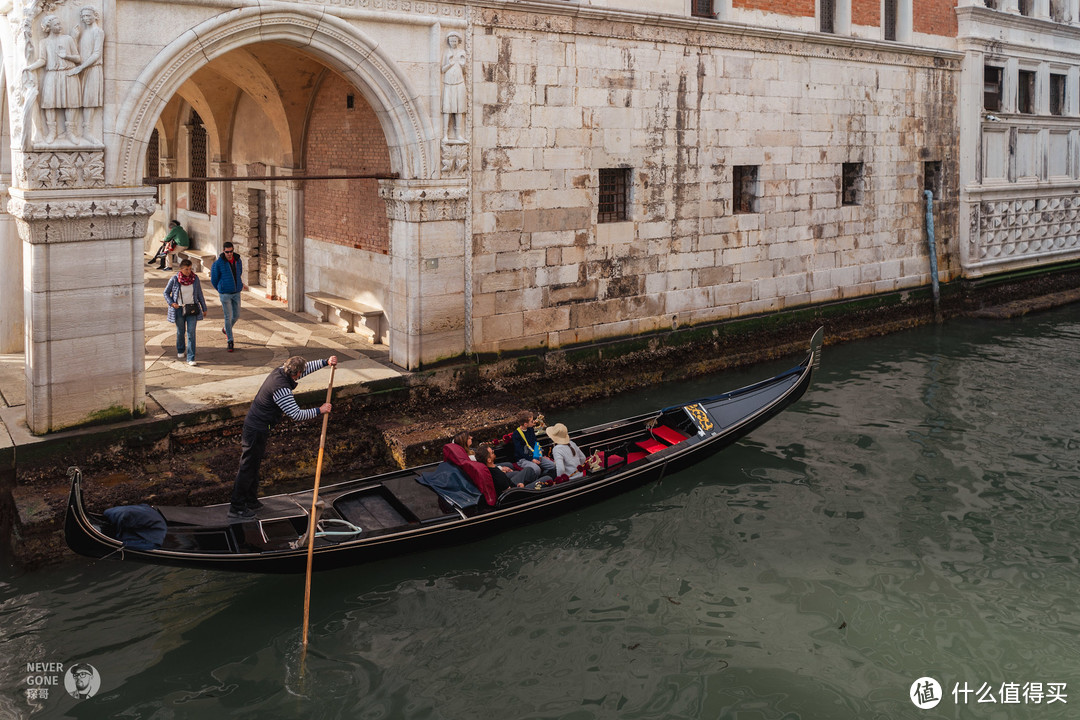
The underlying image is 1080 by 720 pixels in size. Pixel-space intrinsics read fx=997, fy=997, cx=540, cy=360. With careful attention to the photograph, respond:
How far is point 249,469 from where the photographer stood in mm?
7703

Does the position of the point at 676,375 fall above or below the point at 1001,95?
below

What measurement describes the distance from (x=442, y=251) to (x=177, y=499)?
3990 mm

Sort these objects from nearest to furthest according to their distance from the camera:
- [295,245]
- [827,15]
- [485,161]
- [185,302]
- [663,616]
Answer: [663,616], [185,302], [485,161], [295,245], [827,15]

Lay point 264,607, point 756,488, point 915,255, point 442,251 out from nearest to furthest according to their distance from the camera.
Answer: point 264,607, point 756,488, point 442,251, point 915,255

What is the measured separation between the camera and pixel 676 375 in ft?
Result: 43.6

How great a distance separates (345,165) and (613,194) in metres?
3.50

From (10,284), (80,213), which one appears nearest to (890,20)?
(80,213)

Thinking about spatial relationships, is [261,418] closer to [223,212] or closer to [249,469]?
[249,469]

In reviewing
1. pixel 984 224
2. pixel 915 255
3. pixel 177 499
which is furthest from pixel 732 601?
pixel 984 224

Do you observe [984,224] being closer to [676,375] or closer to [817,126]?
[817,126]

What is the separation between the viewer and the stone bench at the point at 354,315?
12.3m

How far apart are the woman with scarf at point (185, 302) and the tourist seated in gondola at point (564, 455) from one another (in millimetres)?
4353

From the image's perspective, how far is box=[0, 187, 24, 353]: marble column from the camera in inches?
440

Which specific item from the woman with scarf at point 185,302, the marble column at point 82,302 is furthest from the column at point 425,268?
the marble column at point 82,302
